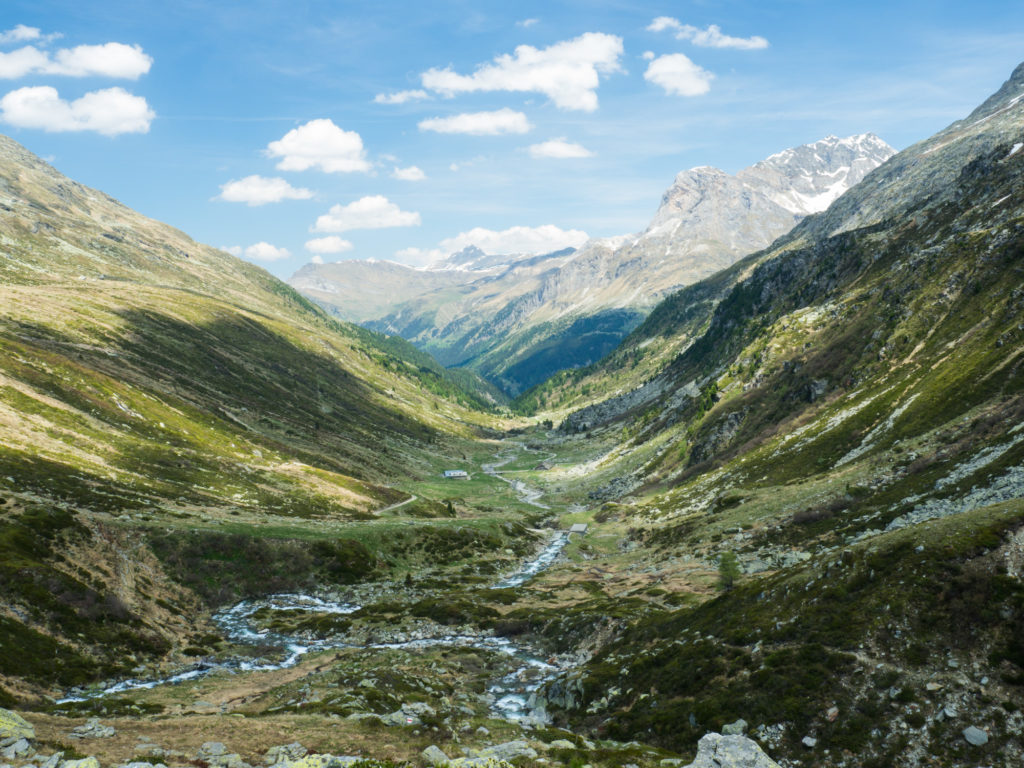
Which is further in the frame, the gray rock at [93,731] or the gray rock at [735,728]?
the gray rock at [735,728]

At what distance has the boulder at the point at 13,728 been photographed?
79.0 ft

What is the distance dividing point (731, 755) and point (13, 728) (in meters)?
33.2

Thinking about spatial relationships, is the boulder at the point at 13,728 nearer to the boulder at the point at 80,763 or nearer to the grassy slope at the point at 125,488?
the boulder at the point at 80,763

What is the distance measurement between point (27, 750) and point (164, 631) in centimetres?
4174

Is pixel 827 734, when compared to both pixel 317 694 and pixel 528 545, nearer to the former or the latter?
pixel 317 694

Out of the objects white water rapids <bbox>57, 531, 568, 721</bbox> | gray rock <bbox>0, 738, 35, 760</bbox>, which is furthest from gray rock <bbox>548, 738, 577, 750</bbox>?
gray rock <bbox>0, 738, 35, 760</bbox>

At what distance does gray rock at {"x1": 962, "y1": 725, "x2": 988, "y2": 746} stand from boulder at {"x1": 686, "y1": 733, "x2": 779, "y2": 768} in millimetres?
8379

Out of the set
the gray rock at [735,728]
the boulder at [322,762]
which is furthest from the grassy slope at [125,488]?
the gray rock at [735,728]

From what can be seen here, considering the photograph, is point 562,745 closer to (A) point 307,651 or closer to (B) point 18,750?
(B) point 18,750

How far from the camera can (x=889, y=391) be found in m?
105

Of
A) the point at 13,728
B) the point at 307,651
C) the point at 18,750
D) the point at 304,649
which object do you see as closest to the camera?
the point at 18,750

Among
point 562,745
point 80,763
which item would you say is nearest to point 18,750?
point 80,763

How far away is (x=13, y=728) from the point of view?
81.4 ft

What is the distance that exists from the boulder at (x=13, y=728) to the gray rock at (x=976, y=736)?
42.3 meters
